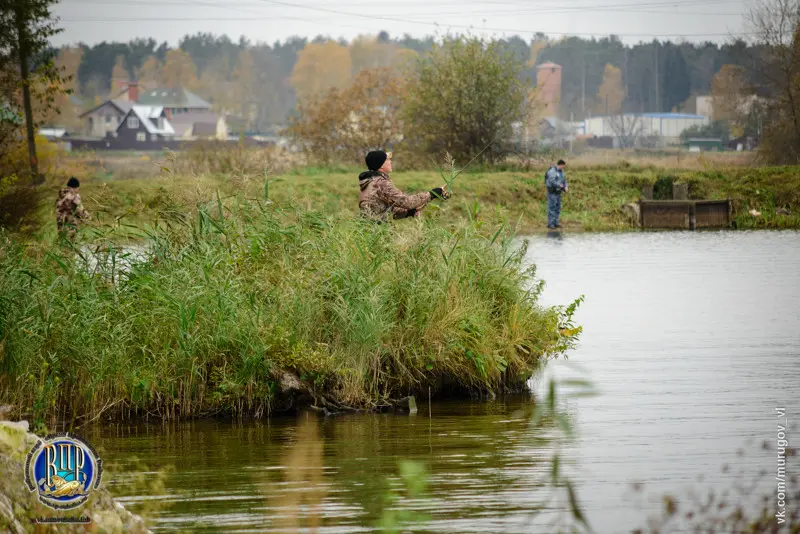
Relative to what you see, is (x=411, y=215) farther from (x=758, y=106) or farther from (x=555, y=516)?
(x=758, y=106)

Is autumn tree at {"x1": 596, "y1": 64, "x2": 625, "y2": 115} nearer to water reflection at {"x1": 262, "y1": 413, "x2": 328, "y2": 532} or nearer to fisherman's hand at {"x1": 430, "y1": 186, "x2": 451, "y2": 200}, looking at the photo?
fisherman's hand at {"x1": 430, "y1": 186, "x2": 451, "y2": 200}

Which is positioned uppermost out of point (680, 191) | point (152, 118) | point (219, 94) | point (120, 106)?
point (219, 94)

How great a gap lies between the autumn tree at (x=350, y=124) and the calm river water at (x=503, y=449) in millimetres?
39609

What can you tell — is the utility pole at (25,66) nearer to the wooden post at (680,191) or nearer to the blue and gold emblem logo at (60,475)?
the wooden post at (680,191)

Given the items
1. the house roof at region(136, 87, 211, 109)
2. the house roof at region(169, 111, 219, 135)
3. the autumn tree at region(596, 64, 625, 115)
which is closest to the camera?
the house roof at region(169, 111, 219, 135)

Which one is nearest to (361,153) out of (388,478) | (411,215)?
(411,215)

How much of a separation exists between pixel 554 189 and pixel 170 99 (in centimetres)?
13168

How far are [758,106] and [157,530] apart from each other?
6359 centimetres

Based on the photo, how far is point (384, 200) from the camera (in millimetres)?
12281

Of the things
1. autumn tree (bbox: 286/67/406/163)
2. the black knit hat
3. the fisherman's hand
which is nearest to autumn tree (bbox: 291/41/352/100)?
autumn tree (bbox: 286/67/406/163)

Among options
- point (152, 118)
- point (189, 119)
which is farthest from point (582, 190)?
point (189, 119)

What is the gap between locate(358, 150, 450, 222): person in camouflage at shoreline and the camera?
39.2 ft

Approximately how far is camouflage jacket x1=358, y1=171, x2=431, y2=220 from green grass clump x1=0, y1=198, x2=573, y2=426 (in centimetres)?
41

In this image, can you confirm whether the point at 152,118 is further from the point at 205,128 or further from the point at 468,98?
the point at 468,98
